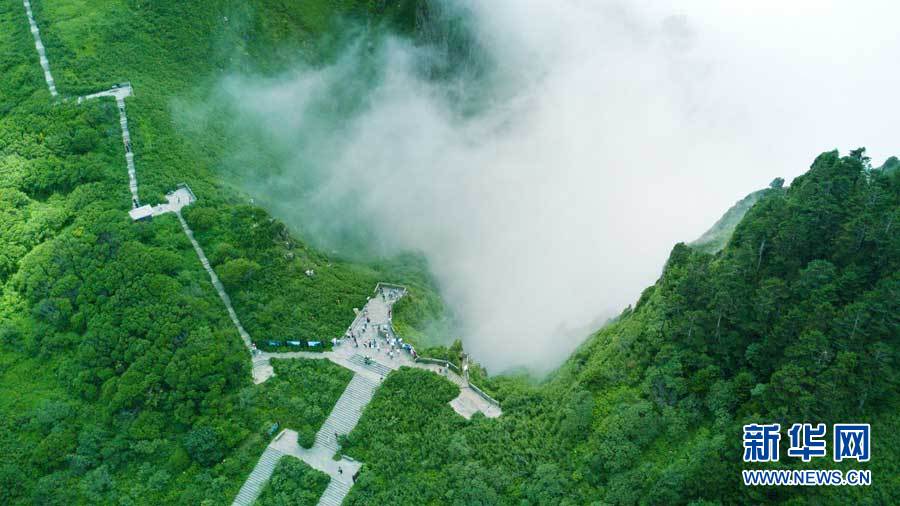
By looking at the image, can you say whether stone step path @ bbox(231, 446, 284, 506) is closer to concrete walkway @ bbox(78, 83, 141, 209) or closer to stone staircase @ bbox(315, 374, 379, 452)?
stone staircase @ bbox(315, 374, 379, 452)

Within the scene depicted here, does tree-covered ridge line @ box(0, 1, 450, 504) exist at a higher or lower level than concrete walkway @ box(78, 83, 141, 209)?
lower

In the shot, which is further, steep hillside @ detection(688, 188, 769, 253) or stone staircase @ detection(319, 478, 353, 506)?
steep hillside @ detection(688, 188, 769, 253)

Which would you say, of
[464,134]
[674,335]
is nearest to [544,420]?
[674,335]

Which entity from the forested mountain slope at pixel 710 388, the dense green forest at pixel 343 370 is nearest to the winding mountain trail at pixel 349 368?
the dense green forest at pixel 343 370

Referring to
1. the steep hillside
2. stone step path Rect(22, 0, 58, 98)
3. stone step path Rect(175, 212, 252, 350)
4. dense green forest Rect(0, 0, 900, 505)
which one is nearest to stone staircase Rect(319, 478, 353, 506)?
dense green forest Rect(0, 0, 900, 505)

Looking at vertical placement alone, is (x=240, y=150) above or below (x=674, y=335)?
above

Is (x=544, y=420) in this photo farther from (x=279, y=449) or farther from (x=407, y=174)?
(x=407, y=174)

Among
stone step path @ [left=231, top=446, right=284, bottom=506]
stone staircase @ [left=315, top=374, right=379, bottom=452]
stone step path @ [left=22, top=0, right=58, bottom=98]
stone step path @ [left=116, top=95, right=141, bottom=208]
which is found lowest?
stone step path @ [left=231, top=446, right=284, bottom=506]
